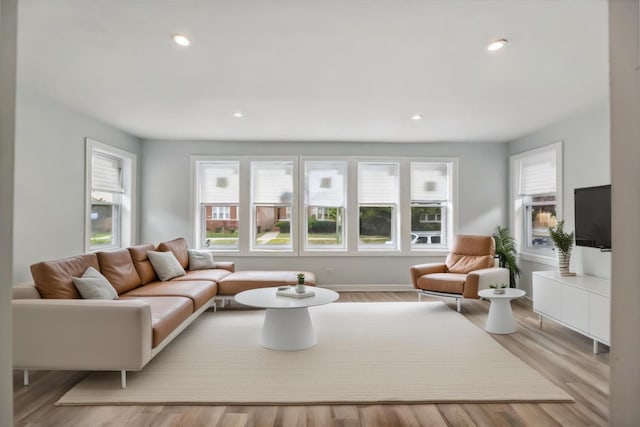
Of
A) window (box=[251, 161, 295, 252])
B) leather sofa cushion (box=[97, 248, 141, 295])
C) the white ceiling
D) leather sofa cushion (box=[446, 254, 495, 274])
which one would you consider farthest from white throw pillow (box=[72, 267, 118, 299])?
leather sofa cushion (box=[446, 254, 495, 274])

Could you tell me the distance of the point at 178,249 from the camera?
5.12 m

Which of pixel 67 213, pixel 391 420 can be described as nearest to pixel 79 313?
pixel 67 213

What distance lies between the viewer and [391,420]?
2.25m

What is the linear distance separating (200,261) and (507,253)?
15.1ft

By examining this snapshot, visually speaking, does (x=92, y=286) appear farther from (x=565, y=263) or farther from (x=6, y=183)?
(x=565, y=263)

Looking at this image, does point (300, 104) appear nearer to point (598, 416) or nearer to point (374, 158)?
point (374, 158)

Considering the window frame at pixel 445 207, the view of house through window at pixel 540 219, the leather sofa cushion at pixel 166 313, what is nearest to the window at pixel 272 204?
the window frame at pixel 445 207

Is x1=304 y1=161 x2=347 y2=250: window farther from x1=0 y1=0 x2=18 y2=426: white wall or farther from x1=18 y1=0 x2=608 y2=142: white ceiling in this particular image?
x1=0 y1=0 x2=18 y2=426: white wall

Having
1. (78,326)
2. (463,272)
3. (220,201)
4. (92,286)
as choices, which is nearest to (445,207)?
(463,272)

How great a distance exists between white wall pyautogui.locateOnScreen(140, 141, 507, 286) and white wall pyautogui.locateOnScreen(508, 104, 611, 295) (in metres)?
1.21

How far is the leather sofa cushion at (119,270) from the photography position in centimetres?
373

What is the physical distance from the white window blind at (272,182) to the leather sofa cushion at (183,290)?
6.58 ft

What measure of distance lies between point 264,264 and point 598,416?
4576 millimetres

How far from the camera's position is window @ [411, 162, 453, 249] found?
20.3 ft
